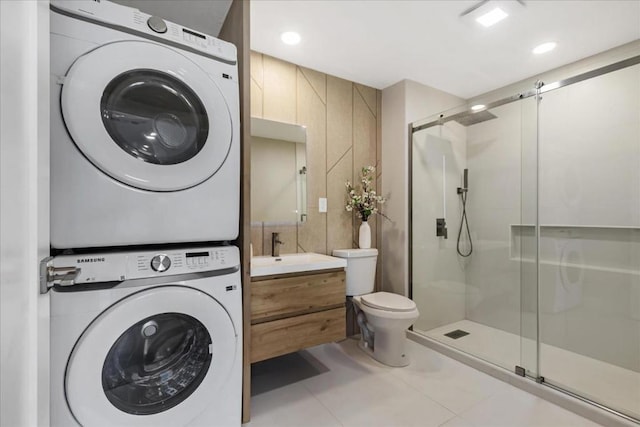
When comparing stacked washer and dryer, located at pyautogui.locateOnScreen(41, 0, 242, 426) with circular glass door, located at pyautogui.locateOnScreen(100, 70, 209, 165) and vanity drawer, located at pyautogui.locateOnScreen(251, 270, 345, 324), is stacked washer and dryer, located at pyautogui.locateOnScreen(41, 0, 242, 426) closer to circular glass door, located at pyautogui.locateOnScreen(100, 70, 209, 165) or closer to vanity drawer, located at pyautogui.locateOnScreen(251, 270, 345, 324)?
circular glass door, located at pyautogui.locateOnScreen(100, 70, 209, 165)

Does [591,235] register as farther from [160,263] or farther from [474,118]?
[160,263]

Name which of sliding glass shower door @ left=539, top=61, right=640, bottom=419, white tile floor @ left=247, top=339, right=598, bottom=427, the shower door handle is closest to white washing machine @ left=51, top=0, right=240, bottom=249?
white tile floor @ left=247, top=339, right=598, bottom=427

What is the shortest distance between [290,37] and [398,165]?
1.40 metres

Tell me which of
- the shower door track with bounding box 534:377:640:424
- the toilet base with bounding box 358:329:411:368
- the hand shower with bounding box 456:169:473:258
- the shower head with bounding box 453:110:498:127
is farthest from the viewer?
the hand shower with bounding box 456:169:473:258

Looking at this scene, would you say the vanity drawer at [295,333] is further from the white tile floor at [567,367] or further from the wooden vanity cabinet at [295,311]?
the white tile floor at [567,367]

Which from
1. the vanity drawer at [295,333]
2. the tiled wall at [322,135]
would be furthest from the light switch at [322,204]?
the vanity drawer at [295,333]

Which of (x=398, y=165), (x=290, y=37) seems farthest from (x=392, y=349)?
(x=290, y=37)

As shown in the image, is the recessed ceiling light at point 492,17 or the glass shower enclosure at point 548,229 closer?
the recessed ceiling light at point 492,17

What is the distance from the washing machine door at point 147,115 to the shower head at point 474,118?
2.06 metres

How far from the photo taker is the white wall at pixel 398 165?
270 cm

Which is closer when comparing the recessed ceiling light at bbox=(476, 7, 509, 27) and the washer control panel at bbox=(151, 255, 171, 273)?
the washer control panel at bbox=(151, 255, 171, 273)

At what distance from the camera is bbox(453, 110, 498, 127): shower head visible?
94.8 inches

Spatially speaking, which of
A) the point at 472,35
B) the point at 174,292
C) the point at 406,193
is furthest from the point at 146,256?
the point at 472,35

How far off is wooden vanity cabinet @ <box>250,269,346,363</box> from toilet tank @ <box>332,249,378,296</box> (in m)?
0.45
